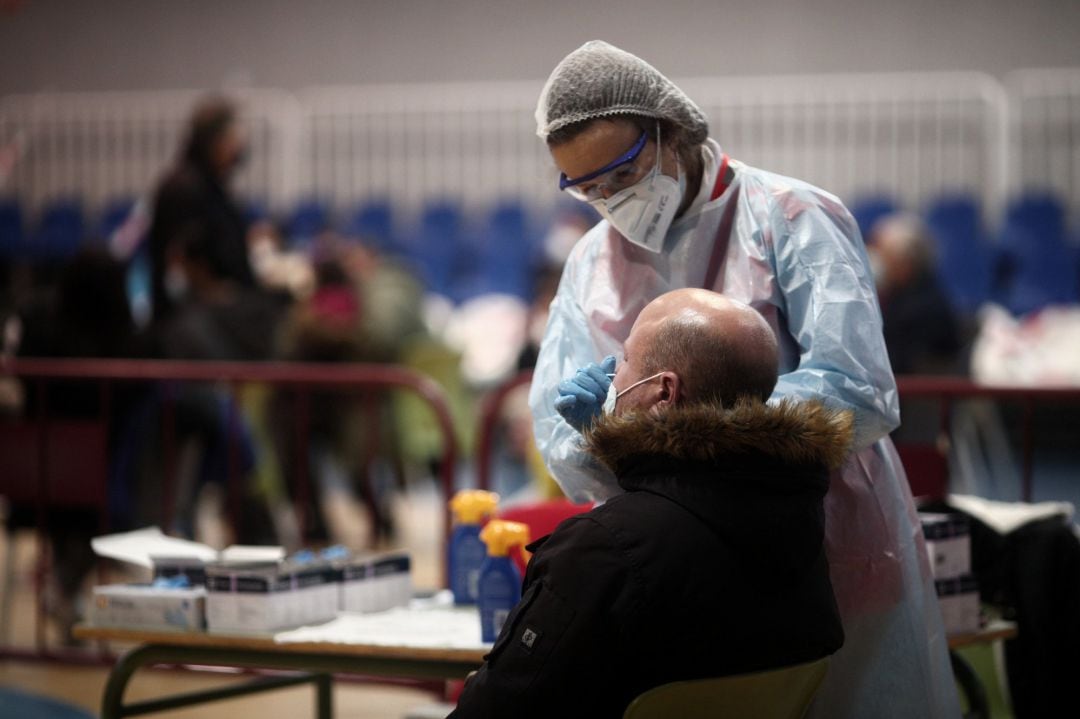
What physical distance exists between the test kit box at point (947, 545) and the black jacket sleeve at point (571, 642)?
1.29m

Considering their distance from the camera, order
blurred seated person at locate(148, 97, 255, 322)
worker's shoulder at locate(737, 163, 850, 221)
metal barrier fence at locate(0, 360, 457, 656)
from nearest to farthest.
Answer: worker's shoulder at locate(737, 163, 850, 221)
metal barrier fence at locate(0, 360, 457, 656)
blurred seated person at locate(148, 97, 255, 322)

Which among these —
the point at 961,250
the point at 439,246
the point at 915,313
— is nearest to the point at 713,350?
the point at 915,313

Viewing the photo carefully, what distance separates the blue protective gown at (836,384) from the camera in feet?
→ 7.94

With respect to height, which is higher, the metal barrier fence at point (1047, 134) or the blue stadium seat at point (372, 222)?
the metal barrier fence at point (1047, 134)

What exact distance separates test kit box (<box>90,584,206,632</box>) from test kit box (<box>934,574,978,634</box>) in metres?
1.58

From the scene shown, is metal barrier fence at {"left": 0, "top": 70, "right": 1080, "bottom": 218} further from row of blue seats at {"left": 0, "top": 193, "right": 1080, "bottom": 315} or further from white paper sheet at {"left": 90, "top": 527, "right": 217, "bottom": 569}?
white paper sheet at {"left": 90, "top": 527, "right": 217, "bottom": 569}

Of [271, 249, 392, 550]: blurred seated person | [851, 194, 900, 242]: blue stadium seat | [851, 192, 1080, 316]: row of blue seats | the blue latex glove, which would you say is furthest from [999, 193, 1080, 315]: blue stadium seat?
the blue latex glove

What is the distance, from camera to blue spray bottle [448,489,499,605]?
10.9 ft

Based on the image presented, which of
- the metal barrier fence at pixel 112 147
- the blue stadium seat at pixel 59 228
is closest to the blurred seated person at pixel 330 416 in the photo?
the metal barrier fence at pixel 112 147

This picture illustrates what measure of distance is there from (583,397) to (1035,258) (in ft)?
28.7

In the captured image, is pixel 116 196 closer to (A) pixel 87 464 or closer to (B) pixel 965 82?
(B) pixel 965 82

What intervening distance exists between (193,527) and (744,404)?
436cm

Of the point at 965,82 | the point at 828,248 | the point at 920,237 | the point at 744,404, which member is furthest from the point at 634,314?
the point at 965,82

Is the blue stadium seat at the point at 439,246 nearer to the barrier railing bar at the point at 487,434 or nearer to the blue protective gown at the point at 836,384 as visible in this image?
the barrier railing bar at the point at 487,434
